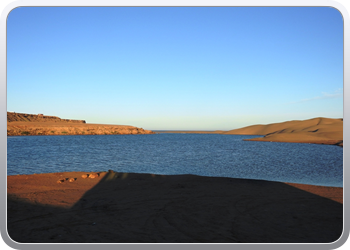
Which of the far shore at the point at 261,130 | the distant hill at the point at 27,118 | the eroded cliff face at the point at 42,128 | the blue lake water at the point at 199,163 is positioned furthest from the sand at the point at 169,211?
the distant hill at the point at 27,118

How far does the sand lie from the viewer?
604 centimetres

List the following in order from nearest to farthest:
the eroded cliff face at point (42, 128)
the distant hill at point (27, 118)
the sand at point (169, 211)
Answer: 1. the sand at point (169, 211)
2. the eroded cliff face at point (42, 128)
3. the distant hill at point (27, 118)

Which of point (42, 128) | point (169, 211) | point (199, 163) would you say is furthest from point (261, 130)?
point (169, 211)

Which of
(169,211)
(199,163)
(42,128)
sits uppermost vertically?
(42,128)

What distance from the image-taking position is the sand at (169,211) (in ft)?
19.8

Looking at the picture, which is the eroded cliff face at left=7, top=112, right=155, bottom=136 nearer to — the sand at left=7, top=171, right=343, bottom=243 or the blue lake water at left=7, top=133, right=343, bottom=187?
the blue lake water at left=7, top=133, right=343, bottom=187

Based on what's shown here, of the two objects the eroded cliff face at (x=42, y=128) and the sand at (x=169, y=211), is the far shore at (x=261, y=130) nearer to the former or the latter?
the eroded cliff face at (x=42, y=128)

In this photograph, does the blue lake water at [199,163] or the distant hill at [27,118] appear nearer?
the blue lake water at [199,163]

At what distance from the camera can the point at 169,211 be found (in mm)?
8195

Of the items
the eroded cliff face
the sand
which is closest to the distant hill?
the eroded cliff face

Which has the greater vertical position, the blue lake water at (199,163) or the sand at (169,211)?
the sand at (169,211)

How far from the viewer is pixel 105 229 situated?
21.0 feet

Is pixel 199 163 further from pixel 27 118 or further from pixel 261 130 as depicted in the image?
pixel 261 130

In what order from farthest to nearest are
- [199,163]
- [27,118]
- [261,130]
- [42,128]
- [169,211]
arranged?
[261,130] < [27,118] < [42,128] < [199,163] < [169,211]
